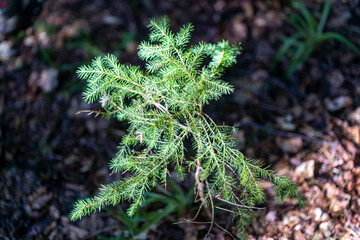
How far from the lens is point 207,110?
7.42 feet

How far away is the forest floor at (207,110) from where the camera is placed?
162cm

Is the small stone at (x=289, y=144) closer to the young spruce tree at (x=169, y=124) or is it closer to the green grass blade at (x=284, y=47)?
the green grass blade at (x=284, y=47)

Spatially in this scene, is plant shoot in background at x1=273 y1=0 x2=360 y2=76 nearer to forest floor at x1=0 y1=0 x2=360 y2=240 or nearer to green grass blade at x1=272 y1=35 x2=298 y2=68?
green grass blade at x1=272 y1=35 x2=298 y2=68

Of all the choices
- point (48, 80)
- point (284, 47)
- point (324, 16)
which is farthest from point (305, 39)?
point (48, 80)

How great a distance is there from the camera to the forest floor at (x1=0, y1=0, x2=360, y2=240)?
1.62m

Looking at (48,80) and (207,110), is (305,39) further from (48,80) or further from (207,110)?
(48,80)

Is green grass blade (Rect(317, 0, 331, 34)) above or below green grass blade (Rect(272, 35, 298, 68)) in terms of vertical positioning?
above

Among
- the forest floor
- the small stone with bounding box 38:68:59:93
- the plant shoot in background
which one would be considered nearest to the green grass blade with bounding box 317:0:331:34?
the plant shoot in background

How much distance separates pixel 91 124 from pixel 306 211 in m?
1.67

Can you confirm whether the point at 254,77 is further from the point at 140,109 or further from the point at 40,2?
the point at 40,2

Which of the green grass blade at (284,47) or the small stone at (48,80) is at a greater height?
the small stone at (48,80)

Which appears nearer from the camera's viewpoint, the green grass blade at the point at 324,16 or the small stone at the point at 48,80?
the green grass blade at the point at 324,16

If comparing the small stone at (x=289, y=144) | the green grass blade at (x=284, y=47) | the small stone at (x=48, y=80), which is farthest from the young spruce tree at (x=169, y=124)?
the small stone at (x=48, y=80)

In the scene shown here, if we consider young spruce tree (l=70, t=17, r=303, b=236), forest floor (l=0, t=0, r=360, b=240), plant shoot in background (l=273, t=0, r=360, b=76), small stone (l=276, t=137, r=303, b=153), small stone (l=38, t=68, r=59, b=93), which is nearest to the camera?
young spruce tree (l=70, t=17, r=303, b=236)
